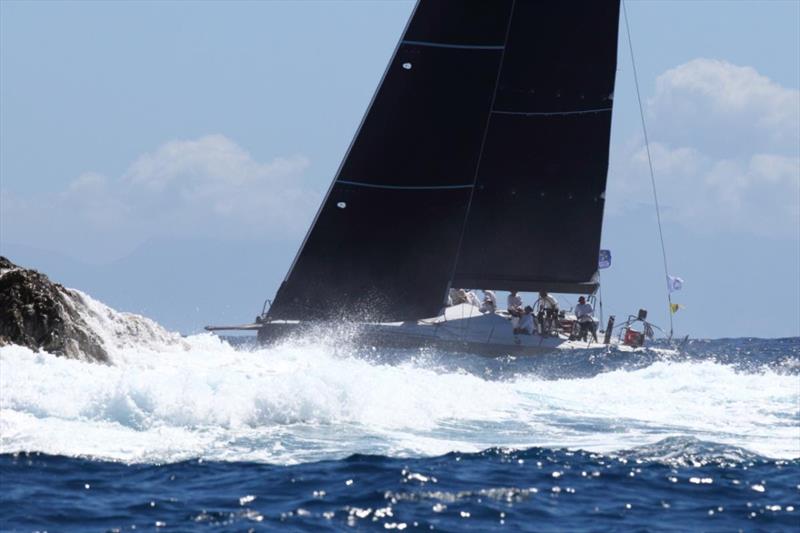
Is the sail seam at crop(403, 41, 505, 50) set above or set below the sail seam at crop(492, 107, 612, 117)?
above

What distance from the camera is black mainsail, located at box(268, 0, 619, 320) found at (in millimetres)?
39875

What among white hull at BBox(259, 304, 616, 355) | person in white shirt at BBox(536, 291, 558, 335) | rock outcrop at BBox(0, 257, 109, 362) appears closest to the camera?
rock outcrop at BBox(0, 257, 109, 362)

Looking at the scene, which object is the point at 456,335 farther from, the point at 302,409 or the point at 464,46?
the point at 302,409

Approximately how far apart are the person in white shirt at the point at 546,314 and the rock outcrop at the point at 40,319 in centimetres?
2026

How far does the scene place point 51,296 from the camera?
22.3 meters

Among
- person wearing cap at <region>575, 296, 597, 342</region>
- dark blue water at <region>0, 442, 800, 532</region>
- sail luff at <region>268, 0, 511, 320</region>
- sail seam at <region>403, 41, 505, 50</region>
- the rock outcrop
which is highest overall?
sail seam at <region>403, 41, 505, 50</region>

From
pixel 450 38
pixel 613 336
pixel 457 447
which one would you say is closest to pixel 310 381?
pixel 457 447

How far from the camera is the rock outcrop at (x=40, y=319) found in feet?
70.6

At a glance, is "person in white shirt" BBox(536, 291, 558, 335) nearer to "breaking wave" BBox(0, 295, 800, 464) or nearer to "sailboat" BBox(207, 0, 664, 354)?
"sailboat" BBox(207, 0, 664, 354)

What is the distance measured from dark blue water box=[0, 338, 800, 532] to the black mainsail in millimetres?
21625

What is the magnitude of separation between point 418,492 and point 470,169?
27.8 metres

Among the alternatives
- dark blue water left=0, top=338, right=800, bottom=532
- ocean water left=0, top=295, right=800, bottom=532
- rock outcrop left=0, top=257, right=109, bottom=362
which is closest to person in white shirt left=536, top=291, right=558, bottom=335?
ocean water left=0, top=295, right=800, bottom=532

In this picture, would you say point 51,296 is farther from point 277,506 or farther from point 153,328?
point 277,506

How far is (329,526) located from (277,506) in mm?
999
